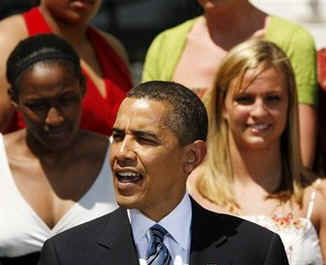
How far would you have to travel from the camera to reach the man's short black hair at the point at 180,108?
3.63m

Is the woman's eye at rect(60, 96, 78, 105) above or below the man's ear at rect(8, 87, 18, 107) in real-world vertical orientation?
above

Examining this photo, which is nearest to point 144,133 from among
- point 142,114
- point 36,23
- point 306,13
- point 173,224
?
point 142,114

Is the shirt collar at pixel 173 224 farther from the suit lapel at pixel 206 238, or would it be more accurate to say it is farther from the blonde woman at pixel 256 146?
the blonde woman at pixel 256 146

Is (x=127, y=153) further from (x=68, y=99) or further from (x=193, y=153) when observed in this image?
(x=68, y=99)

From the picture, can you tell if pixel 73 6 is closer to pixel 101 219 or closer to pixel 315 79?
pixel 315 79

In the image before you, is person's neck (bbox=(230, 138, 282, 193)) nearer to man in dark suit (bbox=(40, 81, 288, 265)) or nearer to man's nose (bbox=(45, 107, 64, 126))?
man's nose (bbox=(45, 107, 64, 126))

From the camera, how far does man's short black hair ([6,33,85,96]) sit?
461cm

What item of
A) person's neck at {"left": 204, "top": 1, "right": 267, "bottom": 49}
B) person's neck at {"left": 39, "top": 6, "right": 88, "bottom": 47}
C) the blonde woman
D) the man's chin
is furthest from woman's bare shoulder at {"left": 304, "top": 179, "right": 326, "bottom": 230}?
person's neck at {"left": 39, "top": 6, "right": 88, "bottom": 47}

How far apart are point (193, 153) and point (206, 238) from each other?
10.2 inches

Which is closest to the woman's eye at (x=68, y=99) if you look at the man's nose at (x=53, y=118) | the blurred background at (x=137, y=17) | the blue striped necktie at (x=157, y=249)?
the man's nose at (x=53, y=118)

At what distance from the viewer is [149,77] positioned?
516cm

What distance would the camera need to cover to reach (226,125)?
4734 millimetres

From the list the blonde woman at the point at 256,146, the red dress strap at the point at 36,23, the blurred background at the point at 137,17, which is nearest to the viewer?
the blonde woman at the point at 256,146

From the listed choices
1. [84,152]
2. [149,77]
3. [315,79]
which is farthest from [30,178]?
[315,79]
